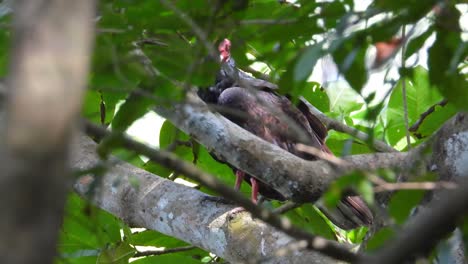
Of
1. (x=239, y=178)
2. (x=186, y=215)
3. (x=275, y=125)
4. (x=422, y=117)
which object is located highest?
(x=422, y=117)

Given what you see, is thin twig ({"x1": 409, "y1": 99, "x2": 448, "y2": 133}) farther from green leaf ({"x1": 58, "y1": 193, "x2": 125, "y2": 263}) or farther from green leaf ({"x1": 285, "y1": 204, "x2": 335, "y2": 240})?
green leaf ({"x1": 58, "y1": 193, "x2": 125, "y2": 263})

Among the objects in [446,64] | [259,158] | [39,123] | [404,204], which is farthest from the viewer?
[259,158]

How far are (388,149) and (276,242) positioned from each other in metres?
0.96

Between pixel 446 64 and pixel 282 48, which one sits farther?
pixel 282 48

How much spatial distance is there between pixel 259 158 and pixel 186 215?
528mm

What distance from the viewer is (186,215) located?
10.0ft

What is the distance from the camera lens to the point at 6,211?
2.76 ft

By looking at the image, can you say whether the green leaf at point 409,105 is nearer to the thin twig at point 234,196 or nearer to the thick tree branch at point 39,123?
the thin twig at point 234,196

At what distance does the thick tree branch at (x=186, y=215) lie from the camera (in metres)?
2.74

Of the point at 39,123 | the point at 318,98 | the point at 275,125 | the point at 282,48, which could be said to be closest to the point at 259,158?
the point at 282,48

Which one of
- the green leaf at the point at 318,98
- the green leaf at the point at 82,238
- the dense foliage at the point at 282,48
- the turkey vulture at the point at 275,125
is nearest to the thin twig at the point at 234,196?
the dense foliage at the point at 282,48

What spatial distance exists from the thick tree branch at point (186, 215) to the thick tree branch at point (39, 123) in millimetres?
1725

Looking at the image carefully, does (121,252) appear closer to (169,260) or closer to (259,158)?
(169,260)

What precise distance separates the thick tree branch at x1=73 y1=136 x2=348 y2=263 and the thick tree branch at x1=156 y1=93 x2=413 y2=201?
169mm
